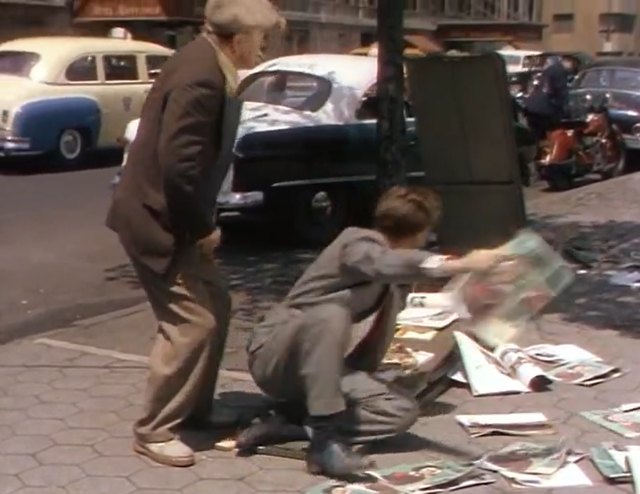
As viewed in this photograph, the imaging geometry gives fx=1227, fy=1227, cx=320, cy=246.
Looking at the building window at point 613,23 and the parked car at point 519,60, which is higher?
the parked car at point 519,60

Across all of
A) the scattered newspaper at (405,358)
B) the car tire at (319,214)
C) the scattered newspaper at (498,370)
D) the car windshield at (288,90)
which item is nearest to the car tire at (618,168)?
the car windshield at (288,90)

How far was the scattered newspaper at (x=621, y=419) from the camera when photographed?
5312 mm

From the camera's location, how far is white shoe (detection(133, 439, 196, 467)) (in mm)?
4887

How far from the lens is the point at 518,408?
5.68 metres

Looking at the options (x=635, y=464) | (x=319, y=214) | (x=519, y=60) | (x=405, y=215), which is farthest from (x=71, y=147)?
(x=519, y=60)

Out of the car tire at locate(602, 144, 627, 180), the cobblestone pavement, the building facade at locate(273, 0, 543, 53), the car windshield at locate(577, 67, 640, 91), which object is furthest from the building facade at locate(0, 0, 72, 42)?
the cobblestone pavement

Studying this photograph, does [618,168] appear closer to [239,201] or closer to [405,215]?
[239,201]

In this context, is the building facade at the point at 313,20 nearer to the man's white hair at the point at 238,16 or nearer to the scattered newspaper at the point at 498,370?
the scattered newspaper at the point at 498,370

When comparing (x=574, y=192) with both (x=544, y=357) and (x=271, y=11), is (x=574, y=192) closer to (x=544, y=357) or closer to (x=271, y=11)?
(x=544, y=357)

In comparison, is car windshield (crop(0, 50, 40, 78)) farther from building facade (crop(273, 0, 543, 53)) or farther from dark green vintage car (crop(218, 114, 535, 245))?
building facade (crop(273, 0, 543, 53))

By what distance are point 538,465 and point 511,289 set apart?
758 mm

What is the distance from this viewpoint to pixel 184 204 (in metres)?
4.59

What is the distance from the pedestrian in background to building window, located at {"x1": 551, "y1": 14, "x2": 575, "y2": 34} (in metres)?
55.2

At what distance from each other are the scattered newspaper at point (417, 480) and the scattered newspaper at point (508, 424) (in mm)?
441
